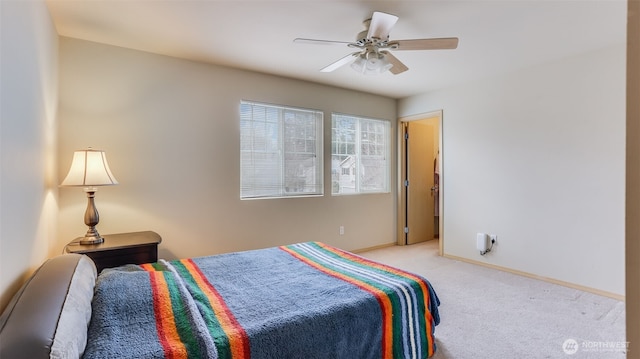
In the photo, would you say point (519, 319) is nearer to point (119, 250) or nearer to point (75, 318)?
point (75, 318)

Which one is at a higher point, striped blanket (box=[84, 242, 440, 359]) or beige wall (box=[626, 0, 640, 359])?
beige wall (box=[626, 0, 640, 359])

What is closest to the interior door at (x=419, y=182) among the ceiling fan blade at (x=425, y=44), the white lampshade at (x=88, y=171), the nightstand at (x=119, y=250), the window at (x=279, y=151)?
the window at (x=279, y=151)

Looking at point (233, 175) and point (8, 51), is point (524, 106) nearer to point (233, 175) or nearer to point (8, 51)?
point (233, 175)

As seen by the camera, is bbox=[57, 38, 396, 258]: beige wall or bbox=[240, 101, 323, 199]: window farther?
bbox=[240, 101, 323, 199]: window

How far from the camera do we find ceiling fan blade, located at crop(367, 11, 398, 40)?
2009mm

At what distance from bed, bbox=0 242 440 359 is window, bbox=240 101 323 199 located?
5.63 ft

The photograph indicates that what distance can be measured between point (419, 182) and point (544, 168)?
2063mm

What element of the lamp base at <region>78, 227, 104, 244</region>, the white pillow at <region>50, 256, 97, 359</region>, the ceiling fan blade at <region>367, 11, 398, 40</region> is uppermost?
the ceiling fan blade at <region>367, 11, 398, 40</region>

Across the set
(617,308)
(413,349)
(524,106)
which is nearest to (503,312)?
(617,308)

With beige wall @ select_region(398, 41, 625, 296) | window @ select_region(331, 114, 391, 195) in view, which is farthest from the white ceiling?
window @ select_region(331, 114, 391, 195)

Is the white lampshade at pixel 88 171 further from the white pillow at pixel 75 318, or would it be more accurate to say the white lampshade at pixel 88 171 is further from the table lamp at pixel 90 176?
the white pillow at pixel 75 318

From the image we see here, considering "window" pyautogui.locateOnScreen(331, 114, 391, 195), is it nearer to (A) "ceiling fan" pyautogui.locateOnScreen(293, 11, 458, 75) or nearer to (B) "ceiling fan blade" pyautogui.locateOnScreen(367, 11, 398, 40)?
(A) "ceiling fan" pyautogui.locateOnScreen(293, 11, 458, 75)

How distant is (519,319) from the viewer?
2525 mm

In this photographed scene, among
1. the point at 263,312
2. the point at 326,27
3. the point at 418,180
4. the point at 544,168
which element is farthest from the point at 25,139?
the point at 418,180
